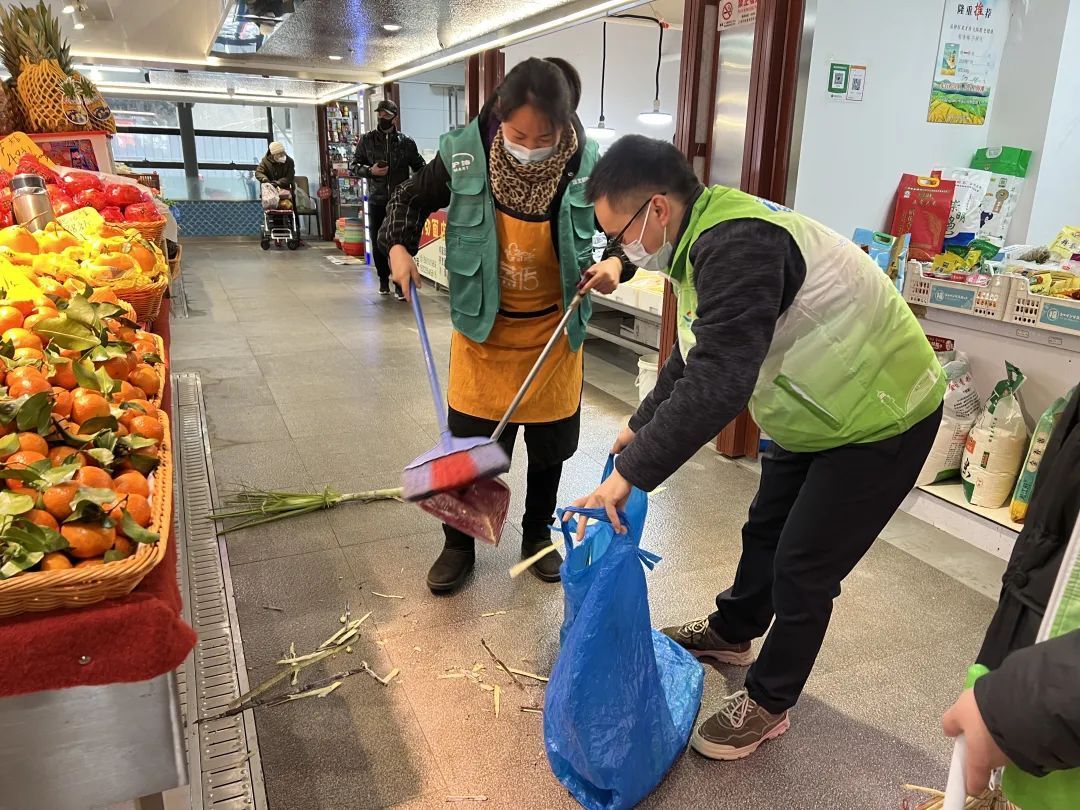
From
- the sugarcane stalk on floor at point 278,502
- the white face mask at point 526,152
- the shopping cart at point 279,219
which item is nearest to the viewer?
the white face mask at point 526,152

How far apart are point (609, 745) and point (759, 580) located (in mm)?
647

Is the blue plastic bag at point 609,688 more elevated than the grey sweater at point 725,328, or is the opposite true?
the grey sweater at point 725,328

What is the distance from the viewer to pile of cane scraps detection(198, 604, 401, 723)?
1992mm

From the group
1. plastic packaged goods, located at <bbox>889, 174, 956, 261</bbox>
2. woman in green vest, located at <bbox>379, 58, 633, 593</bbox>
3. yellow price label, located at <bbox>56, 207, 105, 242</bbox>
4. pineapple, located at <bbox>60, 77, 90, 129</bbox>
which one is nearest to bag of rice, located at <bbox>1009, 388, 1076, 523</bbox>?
plastic packaged goods, located at <bbox>889, 174, 956, 261</bbox>

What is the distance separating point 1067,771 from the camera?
842 mm

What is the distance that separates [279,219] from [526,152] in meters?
11.0

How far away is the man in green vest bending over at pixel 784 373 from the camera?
133 cm

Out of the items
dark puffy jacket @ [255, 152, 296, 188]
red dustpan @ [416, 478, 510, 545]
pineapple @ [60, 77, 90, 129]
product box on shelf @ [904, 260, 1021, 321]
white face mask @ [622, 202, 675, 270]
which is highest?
pineapple @ [60, 77, 90, 129]

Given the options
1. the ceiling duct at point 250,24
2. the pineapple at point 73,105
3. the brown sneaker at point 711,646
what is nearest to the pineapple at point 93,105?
the pineapple at point 73,105

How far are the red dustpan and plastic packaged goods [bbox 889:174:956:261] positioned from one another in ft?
8.80

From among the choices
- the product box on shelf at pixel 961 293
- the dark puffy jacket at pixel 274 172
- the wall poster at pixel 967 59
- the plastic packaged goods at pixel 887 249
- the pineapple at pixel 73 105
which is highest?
the wall poster at pixel 967 59

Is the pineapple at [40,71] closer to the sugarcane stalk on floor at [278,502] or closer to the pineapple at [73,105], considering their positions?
the pineapple at [73,105]

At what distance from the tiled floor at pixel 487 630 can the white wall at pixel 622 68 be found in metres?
5.73

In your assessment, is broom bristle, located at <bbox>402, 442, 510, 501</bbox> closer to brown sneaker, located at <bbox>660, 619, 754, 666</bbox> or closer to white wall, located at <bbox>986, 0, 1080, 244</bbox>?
brown sneaker, located at <bbox>660, 619, 754, 666</bbox>
